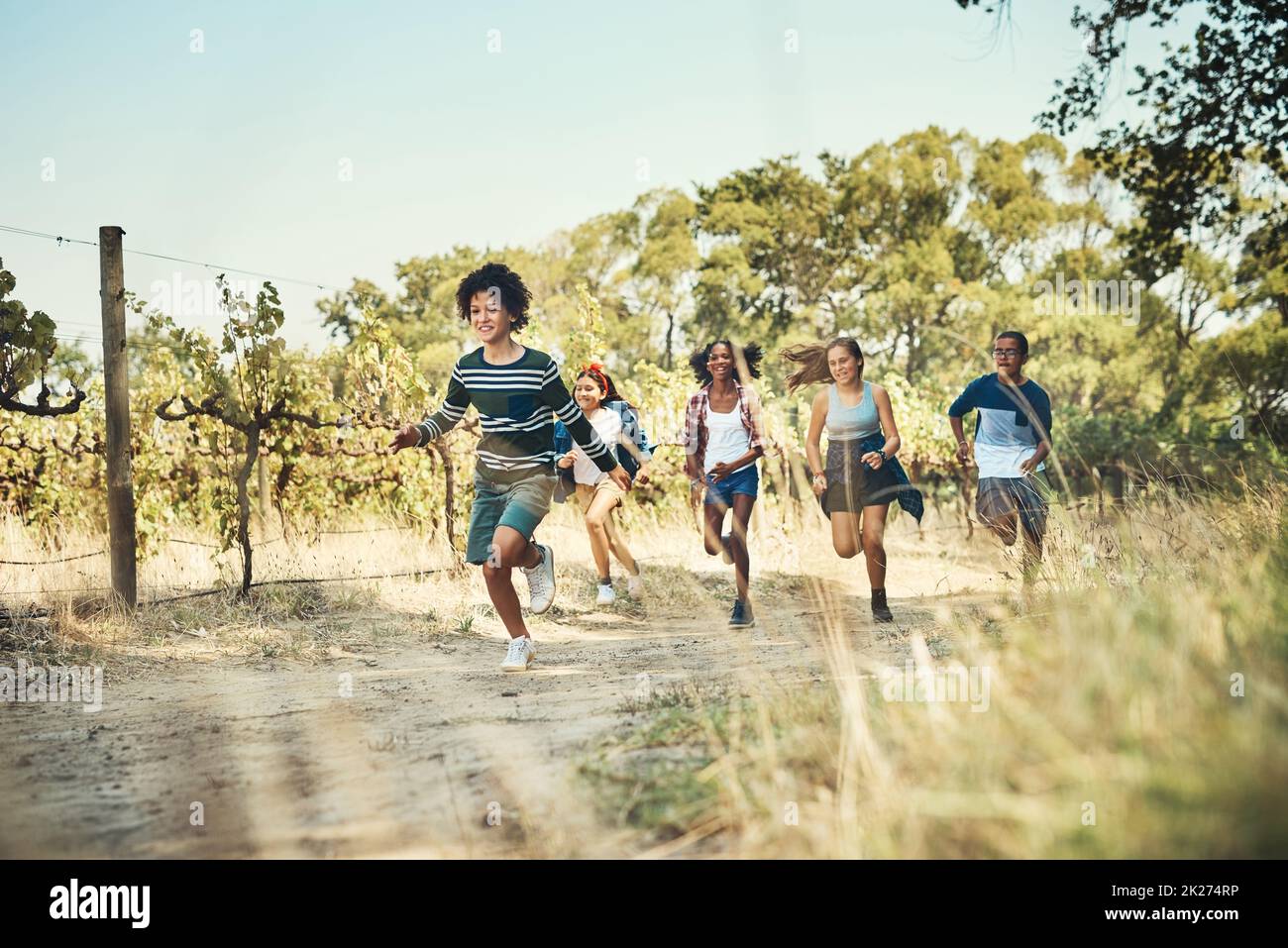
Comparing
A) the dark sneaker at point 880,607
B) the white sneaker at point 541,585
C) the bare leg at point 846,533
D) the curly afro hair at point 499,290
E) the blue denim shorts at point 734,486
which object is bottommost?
the dark sneaker at point 880,607

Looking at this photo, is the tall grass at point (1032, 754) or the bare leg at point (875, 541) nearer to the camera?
the tall grass at point (1032, 754)

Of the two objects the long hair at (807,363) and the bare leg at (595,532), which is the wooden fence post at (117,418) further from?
the long hair at (807,363)

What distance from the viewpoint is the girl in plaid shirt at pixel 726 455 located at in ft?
23.6

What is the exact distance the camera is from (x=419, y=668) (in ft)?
19.7

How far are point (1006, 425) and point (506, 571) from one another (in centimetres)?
355

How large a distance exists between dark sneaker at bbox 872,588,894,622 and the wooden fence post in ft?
16.5

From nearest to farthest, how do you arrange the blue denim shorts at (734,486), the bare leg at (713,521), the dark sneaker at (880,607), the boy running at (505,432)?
1. the boy running at (505,432)
2. the dark sneaker at (880,607)
3. the blue denim shorts at (734,486)
4. the bare leg at (713,521)

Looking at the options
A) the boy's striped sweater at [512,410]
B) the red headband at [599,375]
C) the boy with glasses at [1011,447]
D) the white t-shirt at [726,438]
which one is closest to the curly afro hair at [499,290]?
the boy's striped sweater at [512,410]

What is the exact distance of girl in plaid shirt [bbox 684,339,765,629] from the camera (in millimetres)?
7192

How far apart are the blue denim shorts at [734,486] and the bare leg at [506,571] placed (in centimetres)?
191

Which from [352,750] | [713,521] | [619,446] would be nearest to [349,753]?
[352,750]

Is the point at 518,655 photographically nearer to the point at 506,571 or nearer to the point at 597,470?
the point at 506,571

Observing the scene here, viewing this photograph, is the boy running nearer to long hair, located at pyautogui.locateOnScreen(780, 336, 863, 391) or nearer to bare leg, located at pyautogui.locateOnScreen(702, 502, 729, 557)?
bare leg, located at pyautogui.locateOnScreen(702, 502, 729, 557)
